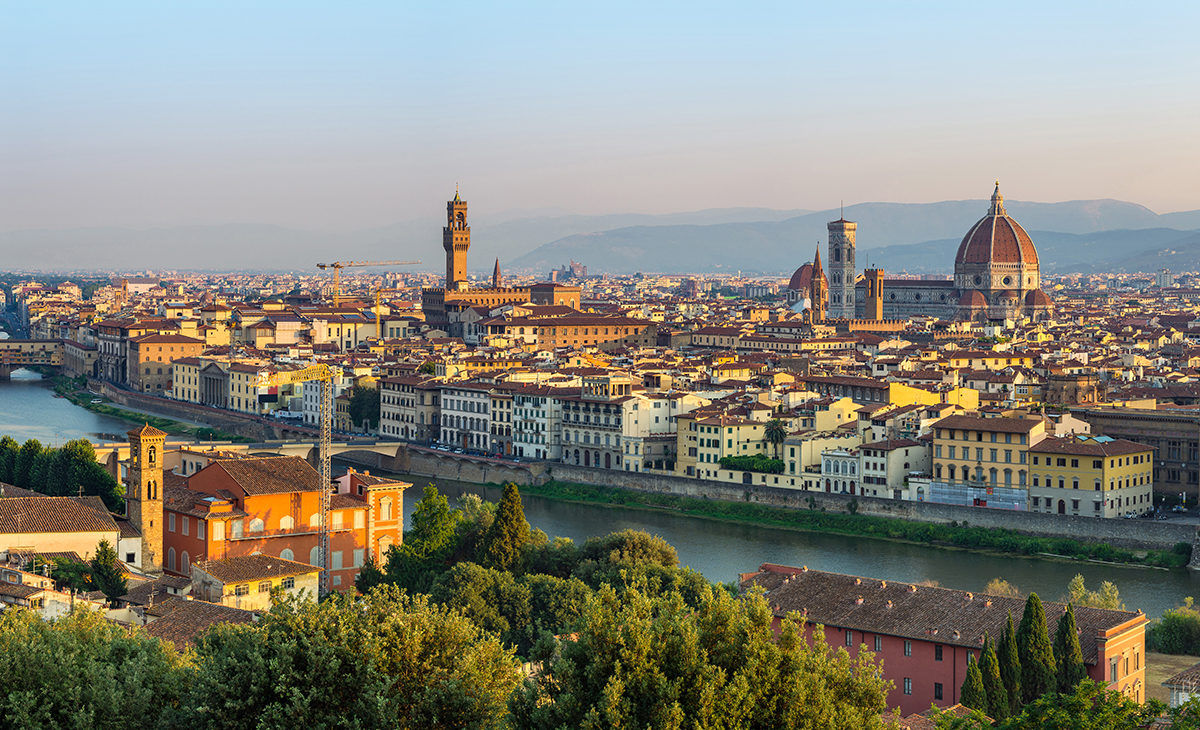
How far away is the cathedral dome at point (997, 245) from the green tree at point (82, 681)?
7716 cm

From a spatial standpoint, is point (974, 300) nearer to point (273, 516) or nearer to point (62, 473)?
point (62, 473)

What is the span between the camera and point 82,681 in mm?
9891

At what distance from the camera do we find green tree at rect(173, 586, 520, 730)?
8516 millimetres

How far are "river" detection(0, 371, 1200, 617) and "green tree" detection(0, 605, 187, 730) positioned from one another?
13303 millimetres

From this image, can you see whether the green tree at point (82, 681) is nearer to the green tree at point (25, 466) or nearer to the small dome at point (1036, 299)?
the green tree at point (25, 466)

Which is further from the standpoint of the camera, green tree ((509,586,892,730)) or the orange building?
the orange building

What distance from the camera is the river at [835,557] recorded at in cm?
2302

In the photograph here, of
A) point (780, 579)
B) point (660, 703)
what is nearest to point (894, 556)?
point (780, 579)

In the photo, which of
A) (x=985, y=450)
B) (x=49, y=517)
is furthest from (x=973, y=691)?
(x=985, y=450)

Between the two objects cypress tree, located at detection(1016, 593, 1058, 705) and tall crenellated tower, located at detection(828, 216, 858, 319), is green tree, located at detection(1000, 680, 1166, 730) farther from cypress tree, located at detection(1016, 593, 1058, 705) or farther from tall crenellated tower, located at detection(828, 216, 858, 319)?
tall crenellated tower, located at detection(828, 216, 858, 319)

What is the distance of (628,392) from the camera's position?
118ft

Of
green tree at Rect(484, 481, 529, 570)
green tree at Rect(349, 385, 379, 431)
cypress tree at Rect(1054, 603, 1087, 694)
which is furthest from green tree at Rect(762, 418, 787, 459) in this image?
cypress tree at Rect(1054, 603, 1087, 694)

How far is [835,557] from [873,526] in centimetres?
288

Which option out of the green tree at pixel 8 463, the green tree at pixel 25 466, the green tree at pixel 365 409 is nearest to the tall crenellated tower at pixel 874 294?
the green tree at pixel 365 409
